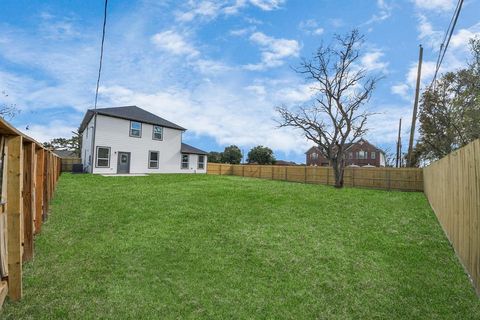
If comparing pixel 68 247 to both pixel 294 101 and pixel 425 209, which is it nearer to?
pixel 425 209

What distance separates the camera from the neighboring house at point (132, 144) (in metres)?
19.6

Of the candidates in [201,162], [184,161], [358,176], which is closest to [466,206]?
[358,176]

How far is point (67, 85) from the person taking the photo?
11.2 meters

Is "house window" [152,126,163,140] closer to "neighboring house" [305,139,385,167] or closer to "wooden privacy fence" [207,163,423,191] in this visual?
"wooden privacy fence" [207,163,423,191]

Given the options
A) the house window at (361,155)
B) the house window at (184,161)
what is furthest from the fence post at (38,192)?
the house window at (361,155)

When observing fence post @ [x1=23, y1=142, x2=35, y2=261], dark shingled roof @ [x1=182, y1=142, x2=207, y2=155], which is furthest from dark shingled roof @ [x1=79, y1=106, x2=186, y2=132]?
fence post @ [x1=23, y1=142, x2=35, y2=261]

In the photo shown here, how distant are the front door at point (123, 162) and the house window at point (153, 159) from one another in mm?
1873

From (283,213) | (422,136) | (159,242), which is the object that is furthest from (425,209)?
(422,136)

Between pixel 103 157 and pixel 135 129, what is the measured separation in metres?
3.30

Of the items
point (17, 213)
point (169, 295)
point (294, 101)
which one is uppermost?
point (294, 101)

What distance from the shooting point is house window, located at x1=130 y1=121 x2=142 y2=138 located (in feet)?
70.4

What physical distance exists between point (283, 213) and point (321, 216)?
109 centimetres

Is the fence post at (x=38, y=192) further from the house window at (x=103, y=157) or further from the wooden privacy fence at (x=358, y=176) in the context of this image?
the wooden privacy fence at (x=358, y=176)

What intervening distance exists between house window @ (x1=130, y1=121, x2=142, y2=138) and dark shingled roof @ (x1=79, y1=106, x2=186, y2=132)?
0.34m
